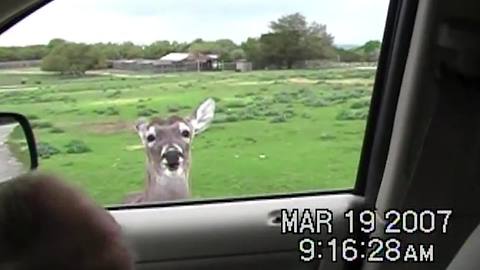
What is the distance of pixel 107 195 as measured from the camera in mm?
2303

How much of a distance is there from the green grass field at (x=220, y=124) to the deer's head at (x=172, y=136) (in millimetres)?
20

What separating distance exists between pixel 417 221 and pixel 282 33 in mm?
585

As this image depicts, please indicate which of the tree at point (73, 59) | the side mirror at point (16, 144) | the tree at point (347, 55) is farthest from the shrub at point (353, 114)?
the side mirror at point (16, 144)

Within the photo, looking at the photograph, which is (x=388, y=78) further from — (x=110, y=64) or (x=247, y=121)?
(x=110, y=64)

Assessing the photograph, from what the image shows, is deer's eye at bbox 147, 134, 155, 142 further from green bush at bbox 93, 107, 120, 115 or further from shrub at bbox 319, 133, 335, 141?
shrub at bbox 319, 133, 335, 141

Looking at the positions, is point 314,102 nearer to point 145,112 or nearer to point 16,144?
point 145,112

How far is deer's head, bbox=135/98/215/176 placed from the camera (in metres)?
2.32

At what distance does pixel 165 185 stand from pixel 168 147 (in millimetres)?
99

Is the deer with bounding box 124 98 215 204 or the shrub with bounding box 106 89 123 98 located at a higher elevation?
the shrub with bounding box 106 89 123 98

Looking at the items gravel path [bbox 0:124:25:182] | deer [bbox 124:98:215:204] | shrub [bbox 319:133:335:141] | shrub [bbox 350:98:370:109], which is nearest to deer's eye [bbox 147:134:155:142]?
deer [bbox 124:98:215:204]

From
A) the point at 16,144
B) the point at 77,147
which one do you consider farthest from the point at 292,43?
the point at 16,144

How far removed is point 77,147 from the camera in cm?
227

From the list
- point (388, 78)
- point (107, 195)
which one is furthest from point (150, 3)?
point (388, 78)

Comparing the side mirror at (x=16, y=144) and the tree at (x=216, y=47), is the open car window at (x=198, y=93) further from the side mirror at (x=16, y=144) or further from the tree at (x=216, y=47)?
the side mirror at (x=16, y=144)
